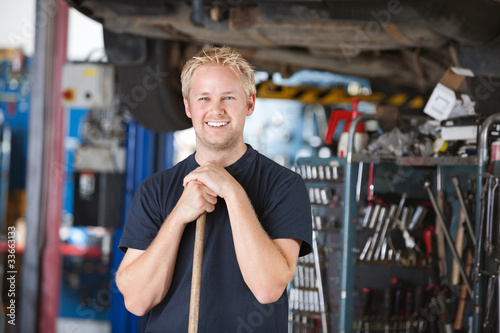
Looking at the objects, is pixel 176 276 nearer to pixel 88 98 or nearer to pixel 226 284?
pixel 226 284

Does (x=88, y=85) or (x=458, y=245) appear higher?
(x=88, y=85)

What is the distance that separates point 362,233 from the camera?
356cm

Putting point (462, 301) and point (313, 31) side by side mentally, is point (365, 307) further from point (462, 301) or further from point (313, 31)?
point (313, 31)

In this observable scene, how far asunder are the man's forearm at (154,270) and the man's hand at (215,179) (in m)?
0.12

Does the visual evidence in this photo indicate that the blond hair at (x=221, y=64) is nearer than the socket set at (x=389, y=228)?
Yes

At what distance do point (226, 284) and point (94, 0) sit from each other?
2511 millimetres

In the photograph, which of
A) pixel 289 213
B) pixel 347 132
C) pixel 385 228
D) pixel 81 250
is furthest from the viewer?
pixel 81 250

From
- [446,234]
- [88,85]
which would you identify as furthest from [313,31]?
[88,85]

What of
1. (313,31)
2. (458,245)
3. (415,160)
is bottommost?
(458,245)

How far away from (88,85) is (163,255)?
338 centimetres

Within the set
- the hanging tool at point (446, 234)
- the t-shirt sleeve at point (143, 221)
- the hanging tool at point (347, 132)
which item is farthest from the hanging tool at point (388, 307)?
the t-shirt sleeve at point (143, 221)

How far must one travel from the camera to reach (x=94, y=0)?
3613 mm

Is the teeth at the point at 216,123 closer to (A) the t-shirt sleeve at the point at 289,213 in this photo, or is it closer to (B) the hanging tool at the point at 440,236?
(A) the t-shirt sleeve at the point at 289,213

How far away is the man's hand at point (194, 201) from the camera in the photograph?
158 centimetres
